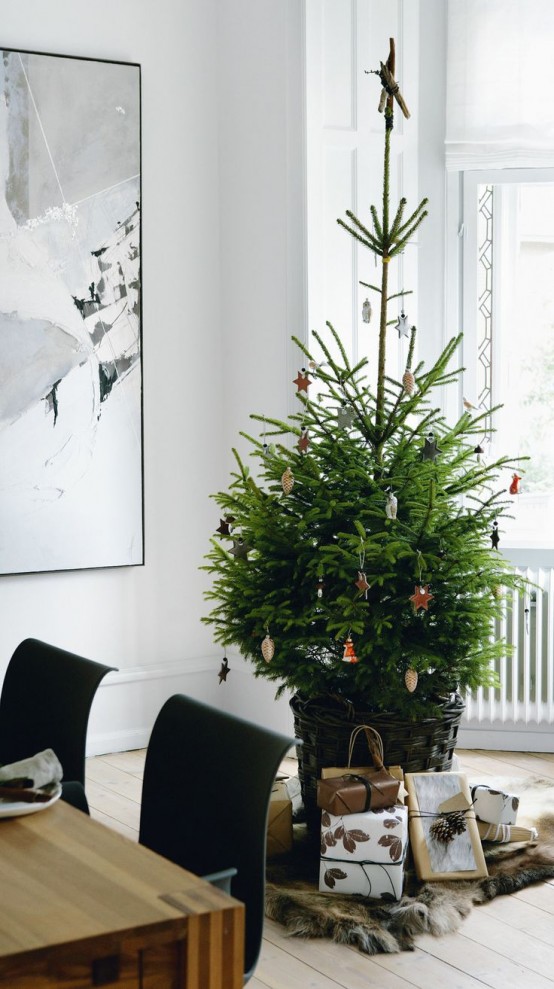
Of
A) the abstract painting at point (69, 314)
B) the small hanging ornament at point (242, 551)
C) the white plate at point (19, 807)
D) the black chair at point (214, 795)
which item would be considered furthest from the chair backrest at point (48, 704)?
the abstract painting at point (69, 314)

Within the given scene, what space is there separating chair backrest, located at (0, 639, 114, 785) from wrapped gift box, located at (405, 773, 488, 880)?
1.14m

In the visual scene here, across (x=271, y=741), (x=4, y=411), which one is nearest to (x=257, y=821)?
(x=271, y=741)

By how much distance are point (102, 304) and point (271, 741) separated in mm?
2829

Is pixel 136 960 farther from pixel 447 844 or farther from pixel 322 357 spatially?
pixel 322 357

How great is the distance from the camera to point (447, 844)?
10.2ft

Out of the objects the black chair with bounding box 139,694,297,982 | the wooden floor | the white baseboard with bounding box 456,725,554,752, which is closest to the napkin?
the black chair with bounding box 139,694,297,982

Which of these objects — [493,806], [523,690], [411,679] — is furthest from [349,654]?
[523,690]

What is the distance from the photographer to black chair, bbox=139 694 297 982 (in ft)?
5.68

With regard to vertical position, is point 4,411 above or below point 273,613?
above

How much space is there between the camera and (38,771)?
1875 mm

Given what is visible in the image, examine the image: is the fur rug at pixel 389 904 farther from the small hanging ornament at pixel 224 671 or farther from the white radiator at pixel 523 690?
the white radiator at pixel 523 690

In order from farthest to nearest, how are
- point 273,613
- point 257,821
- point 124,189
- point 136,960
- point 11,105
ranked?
point 124,189, point 11,105, point 273,613, point 257,821, point 136,960

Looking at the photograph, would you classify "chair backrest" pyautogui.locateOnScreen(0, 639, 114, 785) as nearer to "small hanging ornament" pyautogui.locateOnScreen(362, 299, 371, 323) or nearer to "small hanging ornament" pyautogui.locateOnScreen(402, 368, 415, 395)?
"small hanging ornament" pyautogui.locateOnScreen(402, 368, 415, 395)

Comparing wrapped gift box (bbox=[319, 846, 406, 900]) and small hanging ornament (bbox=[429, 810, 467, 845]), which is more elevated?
small hanging ornament (bbox=[429, 810, 467, 845])
